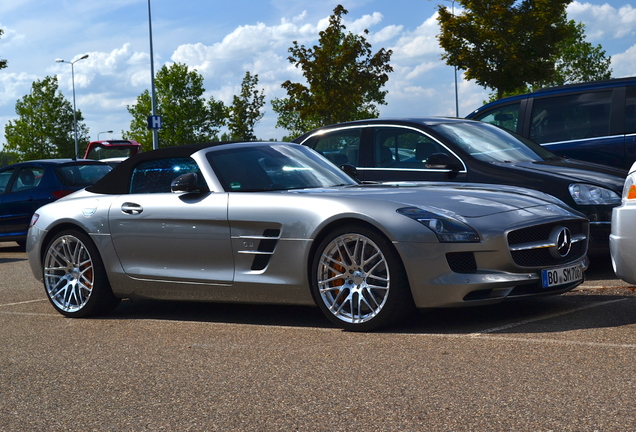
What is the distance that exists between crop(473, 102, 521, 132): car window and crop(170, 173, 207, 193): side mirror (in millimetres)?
5139

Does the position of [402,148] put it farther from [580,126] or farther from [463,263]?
[463,263]

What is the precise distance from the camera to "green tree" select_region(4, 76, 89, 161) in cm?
7200

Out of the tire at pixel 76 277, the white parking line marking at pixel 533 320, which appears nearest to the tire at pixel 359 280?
the white parking line marking at pixel 533 320

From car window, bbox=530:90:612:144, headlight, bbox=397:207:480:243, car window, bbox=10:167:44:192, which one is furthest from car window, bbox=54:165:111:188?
headlight, bbox=397:207:480:243

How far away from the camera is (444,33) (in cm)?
3198

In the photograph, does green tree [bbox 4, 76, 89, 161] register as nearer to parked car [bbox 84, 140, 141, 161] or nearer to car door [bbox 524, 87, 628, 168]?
parked car [bbox 84, 140, 141, 161]

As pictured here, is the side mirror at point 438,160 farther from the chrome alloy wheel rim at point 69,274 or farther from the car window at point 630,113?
the chrome alloy wheel rim at point 69,274

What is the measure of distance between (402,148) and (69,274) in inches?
136

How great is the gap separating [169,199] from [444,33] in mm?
26463

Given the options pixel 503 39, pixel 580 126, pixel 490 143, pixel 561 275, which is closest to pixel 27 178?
pixel 490 143

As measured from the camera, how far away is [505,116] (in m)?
10.9

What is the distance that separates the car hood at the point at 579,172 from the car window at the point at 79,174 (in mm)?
8170

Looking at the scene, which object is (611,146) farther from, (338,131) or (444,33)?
(444,33)

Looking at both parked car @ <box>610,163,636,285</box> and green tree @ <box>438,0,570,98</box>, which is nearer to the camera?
parked car @ <box>610,163,636,285</box>
